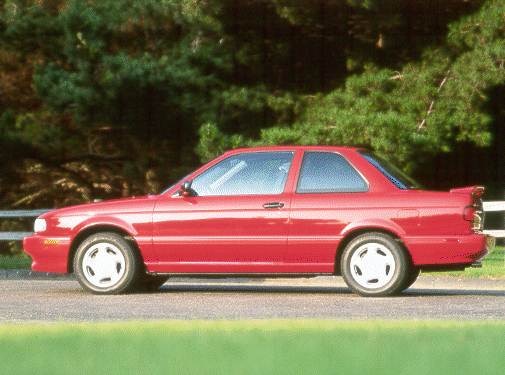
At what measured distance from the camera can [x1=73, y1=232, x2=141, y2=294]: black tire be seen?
14414mm

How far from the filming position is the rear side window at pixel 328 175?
14.2 meters

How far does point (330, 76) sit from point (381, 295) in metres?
17.3

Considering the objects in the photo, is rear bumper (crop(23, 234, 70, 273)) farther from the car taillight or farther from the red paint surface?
the car taillight

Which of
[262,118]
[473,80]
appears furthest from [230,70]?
[473,80]

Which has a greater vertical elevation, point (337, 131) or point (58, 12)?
point (58, 12)

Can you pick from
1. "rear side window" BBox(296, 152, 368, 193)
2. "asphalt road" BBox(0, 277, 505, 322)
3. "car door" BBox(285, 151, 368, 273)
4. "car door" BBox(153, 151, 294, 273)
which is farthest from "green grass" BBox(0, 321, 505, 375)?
"rear side window" BBox(296, 152, 368, 193)

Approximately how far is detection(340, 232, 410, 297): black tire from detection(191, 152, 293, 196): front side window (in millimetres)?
1074

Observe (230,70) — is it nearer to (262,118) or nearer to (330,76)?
(262,118)

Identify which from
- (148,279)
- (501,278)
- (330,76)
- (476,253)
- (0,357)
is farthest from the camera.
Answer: (330,76)

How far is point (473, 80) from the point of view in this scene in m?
26.2

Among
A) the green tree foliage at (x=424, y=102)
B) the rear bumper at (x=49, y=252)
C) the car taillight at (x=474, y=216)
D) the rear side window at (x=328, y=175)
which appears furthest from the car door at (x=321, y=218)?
the green tree foliage at (x=424, y=102)

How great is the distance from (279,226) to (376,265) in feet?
3.45

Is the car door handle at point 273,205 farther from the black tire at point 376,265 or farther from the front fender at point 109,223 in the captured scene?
the front fender at point 109,223

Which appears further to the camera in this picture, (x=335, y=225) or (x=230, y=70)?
(x=230, y=70)
